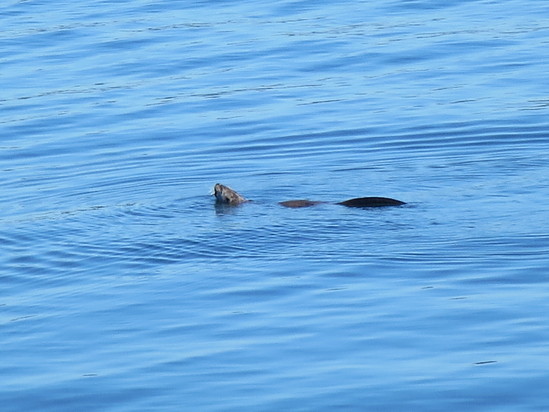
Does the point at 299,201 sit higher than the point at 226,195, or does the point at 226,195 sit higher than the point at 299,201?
the point at 226,195

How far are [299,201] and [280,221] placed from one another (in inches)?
24.3

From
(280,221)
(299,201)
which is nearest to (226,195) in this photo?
(299,201)

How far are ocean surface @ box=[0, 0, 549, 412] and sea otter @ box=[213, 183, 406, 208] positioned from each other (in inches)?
3.9

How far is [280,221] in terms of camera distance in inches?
491

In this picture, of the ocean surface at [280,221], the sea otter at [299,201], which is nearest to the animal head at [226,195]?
the sea otter at [299,201]

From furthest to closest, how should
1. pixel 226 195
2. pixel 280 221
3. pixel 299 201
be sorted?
pixel 226 195 → pixel 299 201 → pixel 280 221

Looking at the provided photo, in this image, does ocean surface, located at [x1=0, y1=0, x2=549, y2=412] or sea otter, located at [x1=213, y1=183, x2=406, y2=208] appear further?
sea otter, located at [x1=213, y1=183, x2=406, y2=208]

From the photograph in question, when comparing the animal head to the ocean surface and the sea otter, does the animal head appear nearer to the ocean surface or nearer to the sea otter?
the sea otter

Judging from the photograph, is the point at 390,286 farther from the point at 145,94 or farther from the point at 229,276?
the point at 145,94

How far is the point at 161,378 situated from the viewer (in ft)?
29.5

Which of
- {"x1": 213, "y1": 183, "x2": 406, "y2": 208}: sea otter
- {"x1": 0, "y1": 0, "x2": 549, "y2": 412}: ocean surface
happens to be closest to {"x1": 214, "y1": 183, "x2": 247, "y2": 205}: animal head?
{"x1": 213, "y1": 183, "x2": 406, "y2": 208}: sea otter

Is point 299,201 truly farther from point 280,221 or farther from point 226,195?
point 226,195

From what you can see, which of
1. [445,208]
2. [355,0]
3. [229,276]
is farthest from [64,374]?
[355,0]

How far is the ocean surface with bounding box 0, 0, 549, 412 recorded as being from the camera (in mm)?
8969
